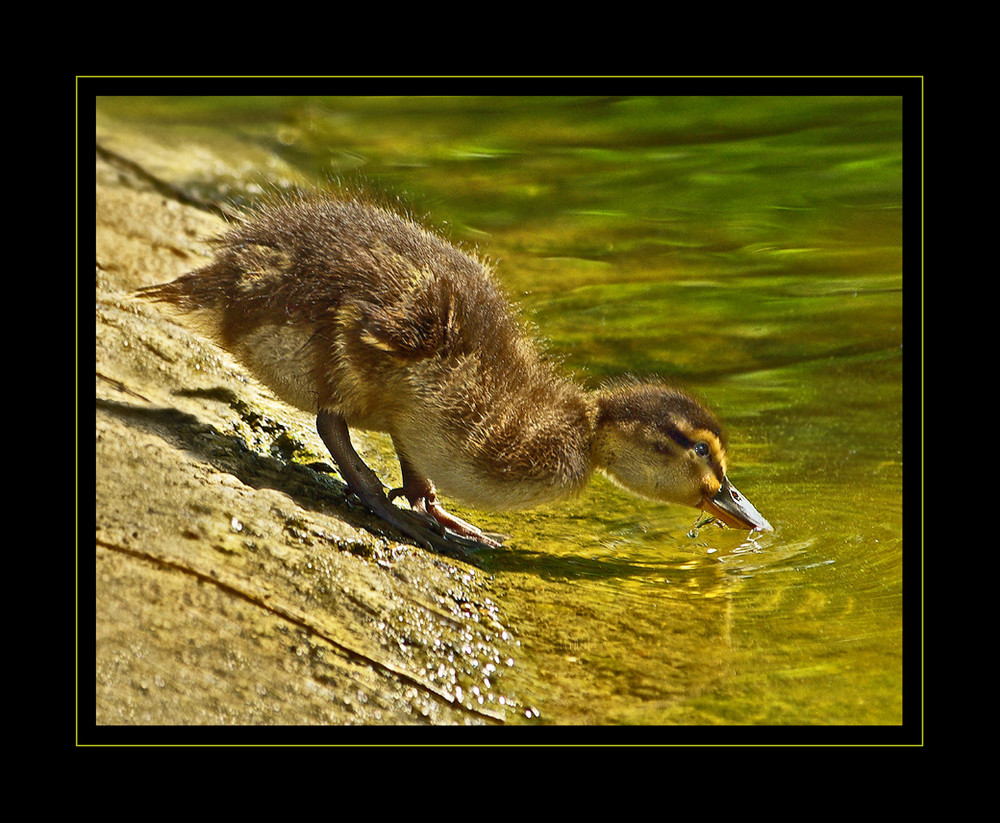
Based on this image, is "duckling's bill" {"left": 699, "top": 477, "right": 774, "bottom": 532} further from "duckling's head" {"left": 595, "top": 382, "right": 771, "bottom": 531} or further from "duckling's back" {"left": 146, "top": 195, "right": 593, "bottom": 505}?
"duckling's back" {"left": 146, "top": 195, "right": 593, "bottom": 505}

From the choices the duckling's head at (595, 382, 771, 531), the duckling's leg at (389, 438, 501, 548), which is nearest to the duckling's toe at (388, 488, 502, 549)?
the duckling's leg at (389, 438, 501, 548)

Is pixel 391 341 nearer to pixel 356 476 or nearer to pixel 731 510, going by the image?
pixel 356 476

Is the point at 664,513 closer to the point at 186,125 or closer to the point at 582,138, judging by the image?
the point at 582,138

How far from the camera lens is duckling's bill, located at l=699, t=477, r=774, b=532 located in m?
4.38

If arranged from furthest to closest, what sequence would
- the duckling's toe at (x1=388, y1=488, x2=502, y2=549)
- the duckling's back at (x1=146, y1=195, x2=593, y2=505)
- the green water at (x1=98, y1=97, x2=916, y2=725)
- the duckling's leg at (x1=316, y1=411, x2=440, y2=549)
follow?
the duckling's toe at (x1=388, y1=488, x2=502, y2=549) < the duckling's leg at (x1=316, y1=411, x2=440, y2=549) < the duckling's back at (x1=146, y1=195, x2=593, y2=505) < the green water at (x1=98, y1=97, x2=916, y2=725)

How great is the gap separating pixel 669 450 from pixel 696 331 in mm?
1815

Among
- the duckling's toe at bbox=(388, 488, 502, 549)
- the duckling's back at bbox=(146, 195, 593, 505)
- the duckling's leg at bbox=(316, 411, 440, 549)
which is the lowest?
the duckling's toe at bbox=(388, 488, 502, 549)

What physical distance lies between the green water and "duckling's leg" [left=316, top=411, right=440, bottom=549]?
1.12 feet

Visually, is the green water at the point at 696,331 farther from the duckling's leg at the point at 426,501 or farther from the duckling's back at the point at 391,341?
the duckling's back at the point at 391,341

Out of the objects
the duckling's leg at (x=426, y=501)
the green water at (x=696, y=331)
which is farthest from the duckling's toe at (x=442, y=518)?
the green water at (x=696, y=331)

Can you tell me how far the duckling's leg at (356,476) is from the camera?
13.3 feet

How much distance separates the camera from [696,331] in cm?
598

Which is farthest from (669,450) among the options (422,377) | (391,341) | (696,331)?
(696,331)
